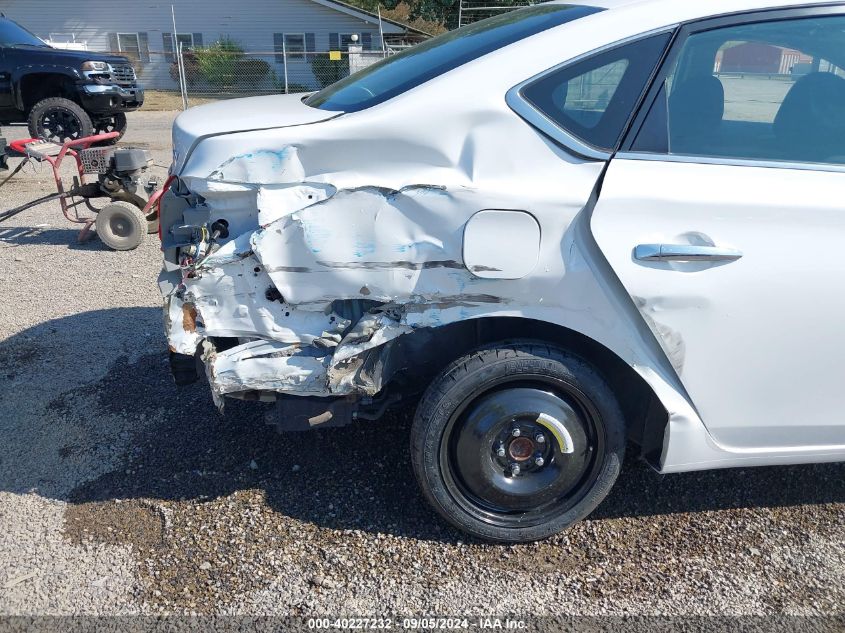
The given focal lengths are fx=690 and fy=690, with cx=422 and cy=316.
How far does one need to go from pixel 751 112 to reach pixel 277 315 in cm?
191

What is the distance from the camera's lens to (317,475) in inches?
124

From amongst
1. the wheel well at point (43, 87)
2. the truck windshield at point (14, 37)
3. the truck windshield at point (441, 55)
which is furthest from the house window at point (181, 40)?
the truck windshield at point (441, 55)

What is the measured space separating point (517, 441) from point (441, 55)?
1.56 meters

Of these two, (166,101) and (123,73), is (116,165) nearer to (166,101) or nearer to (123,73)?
(123,73)

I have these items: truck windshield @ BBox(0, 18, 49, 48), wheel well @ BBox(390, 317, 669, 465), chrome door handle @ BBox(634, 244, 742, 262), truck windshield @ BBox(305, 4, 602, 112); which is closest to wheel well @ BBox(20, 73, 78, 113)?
truck windshield @ BBox(0, 18, 49, 48)

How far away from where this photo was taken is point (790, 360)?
2.45 metres

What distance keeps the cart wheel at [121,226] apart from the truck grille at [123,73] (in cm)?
751

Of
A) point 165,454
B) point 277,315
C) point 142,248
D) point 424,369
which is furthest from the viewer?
point 142,248

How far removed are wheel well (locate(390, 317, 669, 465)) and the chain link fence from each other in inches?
881

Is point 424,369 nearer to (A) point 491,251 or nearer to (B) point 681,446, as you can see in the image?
(A) point 491,251

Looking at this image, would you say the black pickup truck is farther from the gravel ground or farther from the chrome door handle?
the chrome door handle

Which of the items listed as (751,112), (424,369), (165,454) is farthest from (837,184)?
(165,454)

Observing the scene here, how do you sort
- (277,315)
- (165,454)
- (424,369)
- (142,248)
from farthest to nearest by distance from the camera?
(142,248), (165,454), (424,369), (277,315)

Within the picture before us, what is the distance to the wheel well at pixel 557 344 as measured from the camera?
2607 mm
